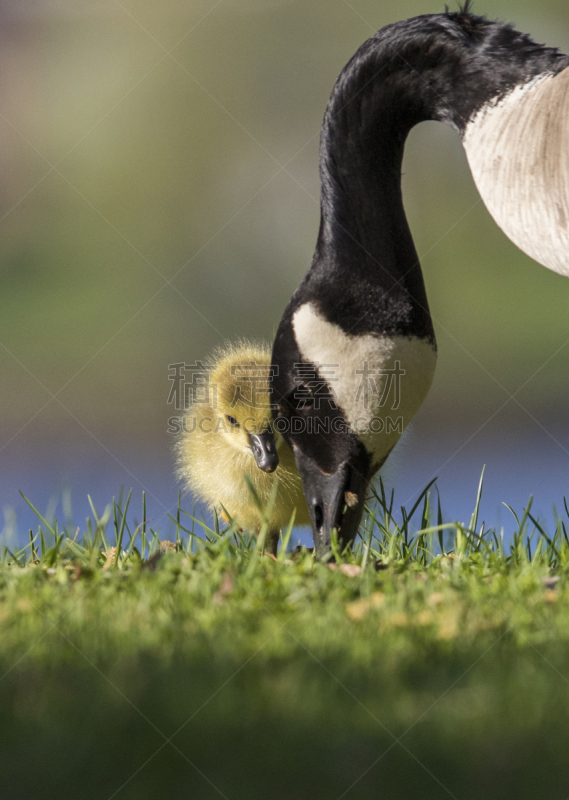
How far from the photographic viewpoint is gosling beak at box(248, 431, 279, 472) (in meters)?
3.16

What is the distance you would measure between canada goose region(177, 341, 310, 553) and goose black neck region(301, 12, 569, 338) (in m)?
0.75

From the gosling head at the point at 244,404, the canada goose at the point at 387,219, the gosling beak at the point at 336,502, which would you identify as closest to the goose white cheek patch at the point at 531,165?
the canada goose at the point at 387,219

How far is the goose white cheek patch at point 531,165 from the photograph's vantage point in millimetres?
2379

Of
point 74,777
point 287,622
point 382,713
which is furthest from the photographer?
point 287,622

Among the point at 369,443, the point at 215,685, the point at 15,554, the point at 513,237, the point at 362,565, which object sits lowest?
the point at 15,554

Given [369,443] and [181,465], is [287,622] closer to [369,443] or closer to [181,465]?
[369,443]

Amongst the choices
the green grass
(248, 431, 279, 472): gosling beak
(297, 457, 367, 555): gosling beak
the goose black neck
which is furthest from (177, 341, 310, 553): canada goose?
the green grass

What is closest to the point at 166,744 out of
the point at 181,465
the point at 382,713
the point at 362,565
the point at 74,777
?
the point at 74,777

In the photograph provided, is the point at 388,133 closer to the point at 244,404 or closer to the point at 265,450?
the point at 244,404

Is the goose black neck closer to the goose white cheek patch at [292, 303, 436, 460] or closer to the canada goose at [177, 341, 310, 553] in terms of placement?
the goose white cheek patch at [292, 303, 436, 460]

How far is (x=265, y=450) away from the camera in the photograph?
3.21m

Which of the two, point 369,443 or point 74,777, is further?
point 369,443

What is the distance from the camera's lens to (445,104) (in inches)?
114

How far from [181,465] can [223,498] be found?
420 mm
